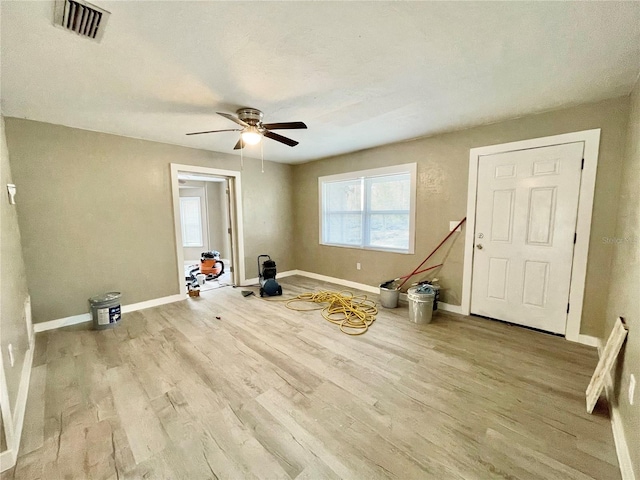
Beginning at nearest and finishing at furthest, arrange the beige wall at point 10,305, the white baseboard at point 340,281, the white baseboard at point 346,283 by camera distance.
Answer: the beige wall at point 10,305 → the white baseboard at point 346,283 → the white baseboard at point 340,281

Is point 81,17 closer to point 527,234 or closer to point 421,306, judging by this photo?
point 421,306

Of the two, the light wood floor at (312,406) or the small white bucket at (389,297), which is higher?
the small white bucket at (389,297)

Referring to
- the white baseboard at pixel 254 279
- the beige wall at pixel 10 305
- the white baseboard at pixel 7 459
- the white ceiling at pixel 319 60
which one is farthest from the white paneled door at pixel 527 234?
the beige wall at pixel 10 305

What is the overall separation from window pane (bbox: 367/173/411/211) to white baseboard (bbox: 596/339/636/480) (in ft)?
8.54

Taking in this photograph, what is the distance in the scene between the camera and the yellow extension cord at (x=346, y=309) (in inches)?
117

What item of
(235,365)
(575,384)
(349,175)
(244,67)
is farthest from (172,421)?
(349,175)

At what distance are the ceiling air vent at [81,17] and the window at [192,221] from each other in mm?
6088

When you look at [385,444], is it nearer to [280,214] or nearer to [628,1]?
[628,1]

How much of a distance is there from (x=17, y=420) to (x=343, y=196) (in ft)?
14.0

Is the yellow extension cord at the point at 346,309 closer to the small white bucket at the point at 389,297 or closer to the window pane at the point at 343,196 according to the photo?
the small white bucket at the point at 389,297

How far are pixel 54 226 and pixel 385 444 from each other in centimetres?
397

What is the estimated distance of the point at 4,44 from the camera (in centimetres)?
148

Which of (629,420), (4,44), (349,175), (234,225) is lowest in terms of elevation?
(629,420)

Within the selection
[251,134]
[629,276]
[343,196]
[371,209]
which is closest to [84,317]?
[251,134]
